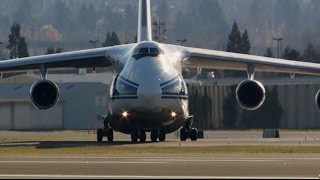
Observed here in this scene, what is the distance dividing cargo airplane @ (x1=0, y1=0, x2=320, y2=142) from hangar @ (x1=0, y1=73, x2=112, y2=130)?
2602 centimetres

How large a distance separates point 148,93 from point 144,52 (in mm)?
1907

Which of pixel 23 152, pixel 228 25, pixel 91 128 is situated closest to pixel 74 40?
pixel 228 25

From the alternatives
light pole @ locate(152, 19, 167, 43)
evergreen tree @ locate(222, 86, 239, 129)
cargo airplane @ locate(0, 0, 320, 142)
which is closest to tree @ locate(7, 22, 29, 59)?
light pole @ locate(152, 19, 167, 43)

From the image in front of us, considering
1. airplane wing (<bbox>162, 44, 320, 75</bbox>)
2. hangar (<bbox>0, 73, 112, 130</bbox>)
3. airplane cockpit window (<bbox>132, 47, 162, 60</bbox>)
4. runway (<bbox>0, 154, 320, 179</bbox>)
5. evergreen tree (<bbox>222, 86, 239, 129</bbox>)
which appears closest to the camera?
runway (<bbox>0, 154, 320, 179</bbox>)

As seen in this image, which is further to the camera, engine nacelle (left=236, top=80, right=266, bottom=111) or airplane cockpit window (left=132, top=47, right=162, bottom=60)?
engine nacelle (left=236, top=80, right=266, bottom=111)

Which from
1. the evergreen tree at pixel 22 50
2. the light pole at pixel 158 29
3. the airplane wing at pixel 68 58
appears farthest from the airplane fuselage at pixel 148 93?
the evergreen tree at pixel 22 50

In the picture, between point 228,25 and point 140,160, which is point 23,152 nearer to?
point 140,160

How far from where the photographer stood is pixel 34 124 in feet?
226

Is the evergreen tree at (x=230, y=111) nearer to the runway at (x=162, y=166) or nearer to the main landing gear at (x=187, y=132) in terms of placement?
the main landing gear at (x=187, y=132)

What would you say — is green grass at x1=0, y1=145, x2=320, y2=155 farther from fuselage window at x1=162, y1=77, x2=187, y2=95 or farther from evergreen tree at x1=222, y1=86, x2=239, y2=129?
evergreen tree at x1=222, y1=86, x2=239, y2=129

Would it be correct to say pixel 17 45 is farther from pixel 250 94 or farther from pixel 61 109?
pixel 250 94

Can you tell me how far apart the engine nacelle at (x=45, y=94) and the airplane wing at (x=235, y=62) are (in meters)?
4.89

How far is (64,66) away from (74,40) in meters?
108

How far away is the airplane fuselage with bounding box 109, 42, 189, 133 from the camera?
1490 inches
